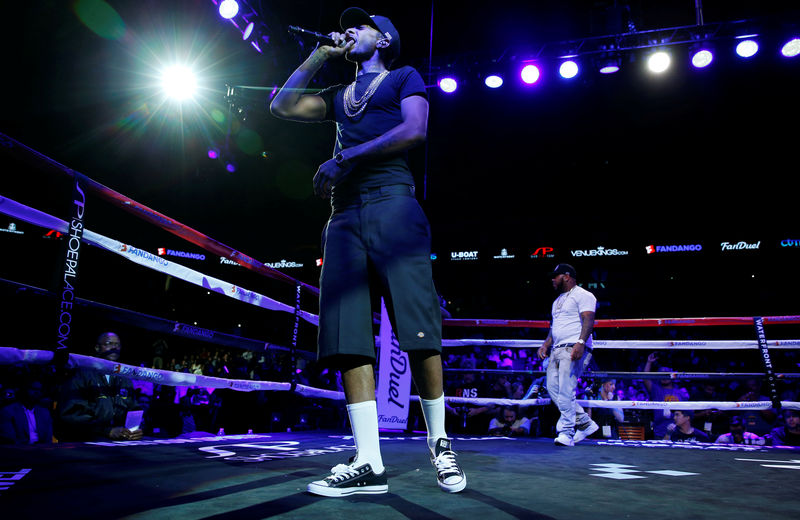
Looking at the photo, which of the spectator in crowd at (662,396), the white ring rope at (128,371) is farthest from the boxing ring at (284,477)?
the spectator in crowd at (662,396)

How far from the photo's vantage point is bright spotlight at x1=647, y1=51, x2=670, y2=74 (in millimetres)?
6293

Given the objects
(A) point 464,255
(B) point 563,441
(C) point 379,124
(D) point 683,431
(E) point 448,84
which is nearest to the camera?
(C) point 379,124

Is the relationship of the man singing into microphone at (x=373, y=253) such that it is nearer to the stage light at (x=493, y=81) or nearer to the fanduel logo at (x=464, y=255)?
the stage light at (x=493, y=81)

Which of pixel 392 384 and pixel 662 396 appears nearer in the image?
pixel 392 384

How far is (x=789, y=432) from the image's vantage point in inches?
190

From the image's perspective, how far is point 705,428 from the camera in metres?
5.17

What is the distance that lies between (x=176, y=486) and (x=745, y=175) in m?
15.0

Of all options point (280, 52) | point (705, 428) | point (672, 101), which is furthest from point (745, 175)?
point (280, 52)

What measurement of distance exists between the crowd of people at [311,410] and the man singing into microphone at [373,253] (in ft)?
5.97

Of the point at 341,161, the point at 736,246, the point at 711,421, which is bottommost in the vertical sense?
the point at 711,421

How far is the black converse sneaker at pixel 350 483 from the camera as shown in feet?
4.11

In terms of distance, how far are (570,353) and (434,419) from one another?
2.41 metres

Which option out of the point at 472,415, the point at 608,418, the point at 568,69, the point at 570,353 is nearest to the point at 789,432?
the point at 608,418

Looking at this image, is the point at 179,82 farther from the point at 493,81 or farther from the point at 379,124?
the point at 379,124
